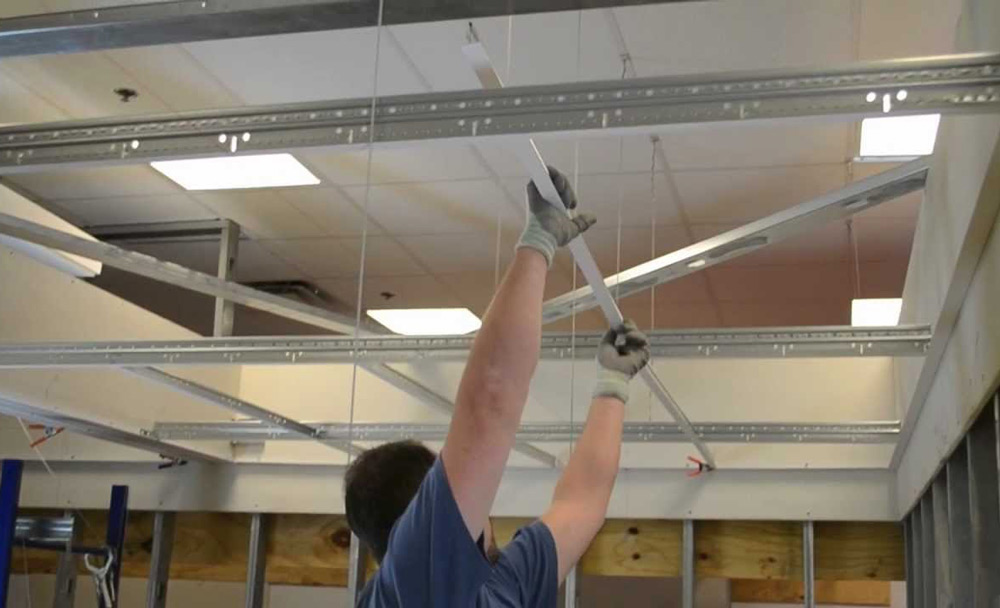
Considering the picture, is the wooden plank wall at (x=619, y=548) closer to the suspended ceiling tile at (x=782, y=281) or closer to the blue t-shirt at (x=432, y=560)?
the suspended ceiling tile at (x=782, y=281)

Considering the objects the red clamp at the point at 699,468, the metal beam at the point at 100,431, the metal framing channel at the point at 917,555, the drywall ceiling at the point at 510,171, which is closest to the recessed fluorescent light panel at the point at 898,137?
the drywall ceiling at the point at 510,171

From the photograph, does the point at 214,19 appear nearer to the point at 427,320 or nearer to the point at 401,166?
the point at 401,166

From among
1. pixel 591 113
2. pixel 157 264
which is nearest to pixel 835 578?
pixel 157 264

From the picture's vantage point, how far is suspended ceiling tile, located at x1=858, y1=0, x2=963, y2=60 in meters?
3.12

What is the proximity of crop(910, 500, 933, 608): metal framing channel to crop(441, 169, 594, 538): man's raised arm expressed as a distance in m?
3.27

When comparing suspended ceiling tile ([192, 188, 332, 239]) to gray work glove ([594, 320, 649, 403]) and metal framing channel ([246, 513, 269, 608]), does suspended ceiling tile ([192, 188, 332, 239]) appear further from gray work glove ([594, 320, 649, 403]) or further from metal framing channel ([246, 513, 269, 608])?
gray work glove ([594, 320, 649, 403])

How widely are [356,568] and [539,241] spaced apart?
428cm

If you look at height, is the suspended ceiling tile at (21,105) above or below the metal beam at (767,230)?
above

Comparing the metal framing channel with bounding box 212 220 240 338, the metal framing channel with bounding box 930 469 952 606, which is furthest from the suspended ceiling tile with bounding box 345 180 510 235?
the metal framing channel with bounding box 930 469 952 606

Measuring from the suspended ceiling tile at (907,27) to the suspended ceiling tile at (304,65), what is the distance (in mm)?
1485

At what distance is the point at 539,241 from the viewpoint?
163 centimetres

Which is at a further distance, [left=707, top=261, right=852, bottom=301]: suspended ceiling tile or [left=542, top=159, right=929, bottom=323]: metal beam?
[left=707, top=261, right=852, bottom=301]: suspended ceiling tile

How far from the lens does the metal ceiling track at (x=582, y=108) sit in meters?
1.91

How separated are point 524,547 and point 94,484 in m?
5.21
